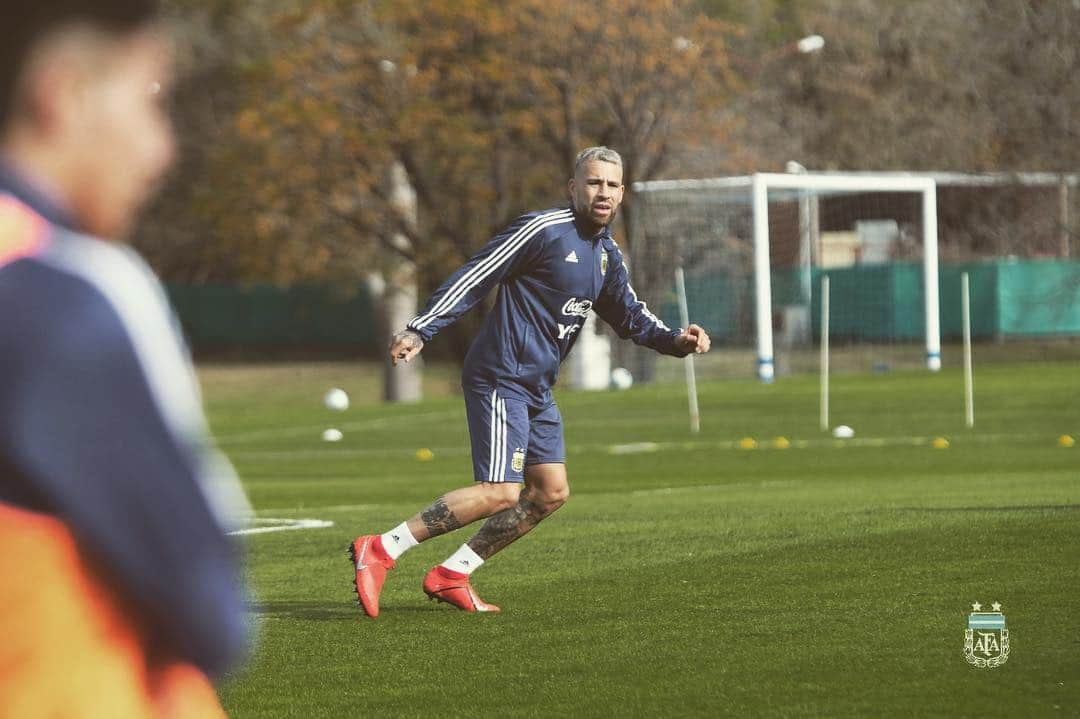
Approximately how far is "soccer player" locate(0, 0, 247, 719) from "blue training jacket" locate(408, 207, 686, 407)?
23.9ft

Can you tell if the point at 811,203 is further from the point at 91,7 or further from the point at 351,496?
the point at 91,7

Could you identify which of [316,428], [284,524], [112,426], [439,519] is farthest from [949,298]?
[112,426]

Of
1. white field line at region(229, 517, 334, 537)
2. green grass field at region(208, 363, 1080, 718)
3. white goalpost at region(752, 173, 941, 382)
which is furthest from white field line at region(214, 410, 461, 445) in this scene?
white field line at region(229, 517, 334, 537)

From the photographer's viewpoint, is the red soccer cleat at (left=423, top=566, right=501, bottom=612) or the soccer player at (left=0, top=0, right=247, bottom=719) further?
the red soccer cleat at (left=423, top=566, right=501, bottom=612)

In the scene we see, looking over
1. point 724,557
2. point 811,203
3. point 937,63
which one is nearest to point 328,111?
point 811,203

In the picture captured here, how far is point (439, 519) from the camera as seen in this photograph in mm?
→ 9320

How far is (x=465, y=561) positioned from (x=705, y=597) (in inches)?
44.1

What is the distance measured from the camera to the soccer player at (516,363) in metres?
9.19

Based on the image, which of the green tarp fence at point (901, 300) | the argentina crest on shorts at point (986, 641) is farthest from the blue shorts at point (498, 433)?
the green tarp fence at point (901, 300)

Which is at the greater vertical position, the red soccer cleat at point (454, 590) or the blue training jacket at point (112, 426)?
the blue training jacket at point (112, 426)

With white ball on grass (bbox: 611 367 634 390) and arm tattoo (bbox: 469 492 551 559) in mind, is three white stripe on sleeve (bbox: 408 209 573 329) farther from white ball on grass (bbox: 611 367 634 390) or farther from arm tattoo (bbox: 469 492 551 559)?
white ball on grass (bbox: 611 367 634 390)

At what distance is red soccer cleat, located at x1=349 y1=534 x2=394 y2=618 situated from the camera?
30.1ft

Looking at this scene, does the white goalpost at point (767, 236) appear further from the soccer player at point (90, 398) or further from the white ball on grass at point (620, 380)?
the soccer player at point (90, 398)

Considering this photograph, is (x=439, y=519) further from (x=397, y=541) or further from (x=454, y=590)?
(x=454, y=590)
